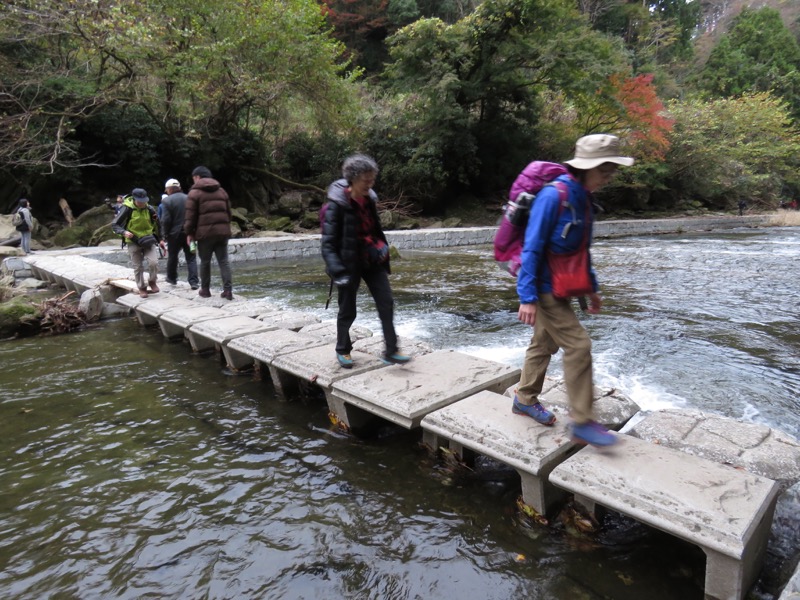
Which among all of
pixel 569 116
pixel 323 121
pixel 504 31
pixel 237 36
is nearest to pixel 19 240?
pixel 237 36

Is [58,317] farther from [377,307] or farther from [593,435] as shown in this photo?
[593,435]

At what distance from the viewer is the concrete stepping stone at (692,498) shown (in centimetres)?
190

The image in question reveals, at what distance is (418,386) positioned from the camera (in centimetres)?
343

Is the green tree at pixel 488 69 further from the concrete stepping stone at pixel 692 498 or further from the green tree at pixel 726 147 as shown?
the concrete stepping stone at pixel 692 498

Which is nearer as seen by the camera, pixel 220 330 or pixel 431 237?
pixel 220 330

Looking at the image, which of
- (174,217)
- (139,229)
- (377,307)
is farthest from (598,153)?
(174,217)

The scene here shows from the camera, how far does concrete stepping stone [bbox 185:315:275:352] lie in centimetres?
486

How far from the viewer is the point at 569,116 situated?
90.2 ft

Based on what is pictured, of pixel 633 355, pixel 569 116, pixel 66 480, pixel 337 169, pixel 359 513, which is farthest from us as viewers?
pixel 569 116

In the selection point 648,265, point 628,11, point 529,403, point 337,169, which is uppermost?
point 628,11

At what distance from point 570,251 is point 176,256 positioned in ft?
22.4

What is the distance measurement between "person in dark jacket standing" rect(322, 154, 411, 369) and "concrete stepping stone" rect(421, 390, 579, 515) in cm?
100

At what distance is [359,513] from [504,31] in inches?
861

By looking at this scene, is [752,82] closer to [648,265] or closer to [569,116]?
[569,116]
